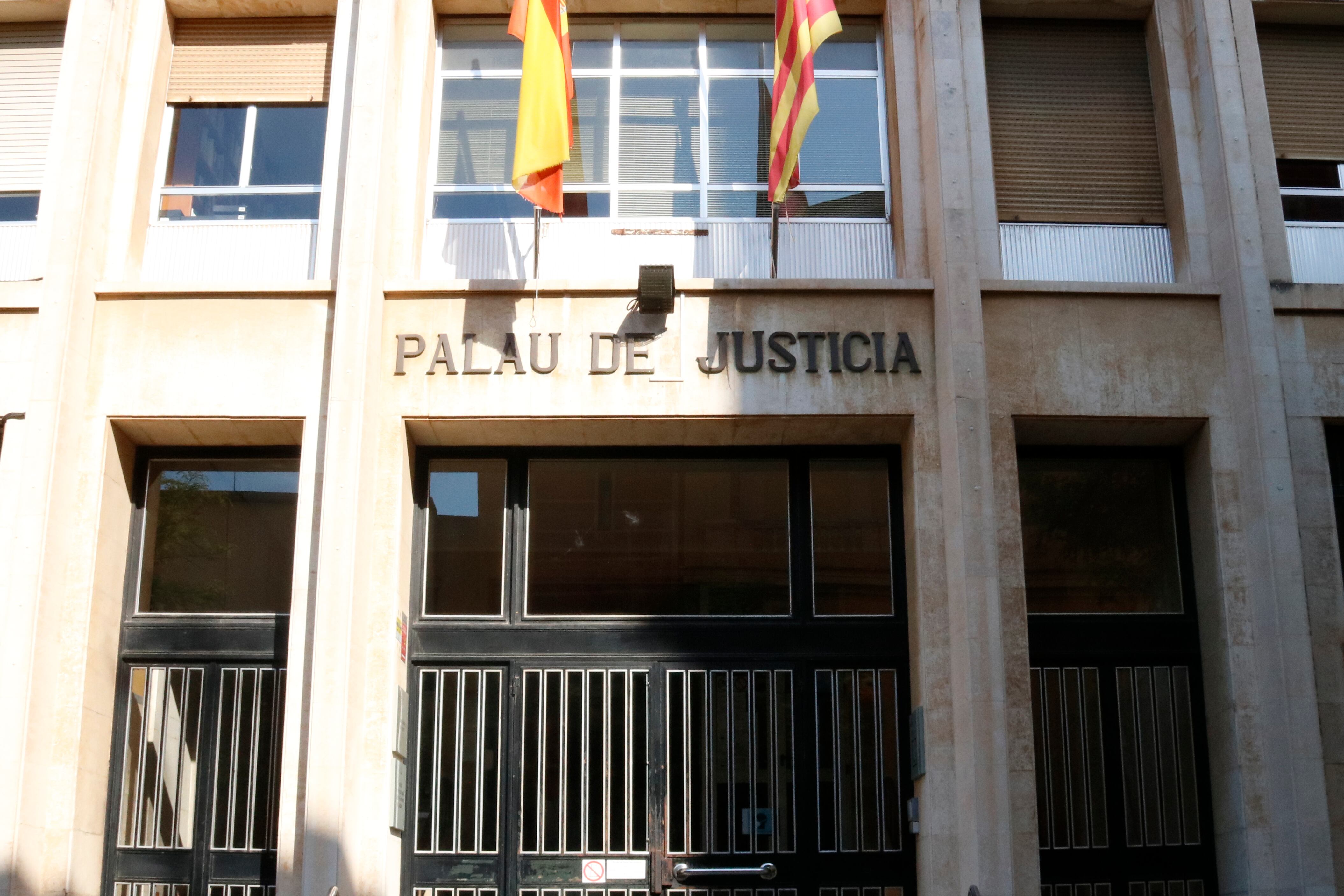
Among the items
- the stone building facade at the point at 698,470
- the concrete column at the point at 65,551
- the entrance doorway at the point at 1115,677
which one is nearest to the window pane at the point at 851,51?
the stone building facade at the point at 698,470

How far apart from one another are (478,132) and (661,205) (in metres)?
1.76

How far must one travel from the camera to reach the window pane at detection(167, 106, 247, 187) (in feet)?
37.8

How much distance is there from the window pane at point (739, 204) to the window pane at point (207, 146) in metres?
4.12

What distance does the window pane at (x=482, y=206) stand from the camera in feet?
37.6

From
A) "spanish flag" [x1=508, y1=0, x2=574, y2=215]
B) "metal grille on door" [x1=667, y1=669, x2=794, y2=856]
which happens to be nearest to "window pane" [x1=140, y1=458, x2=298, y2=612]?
"spanish flag" [x1=508, y1=0, x2=574, y2=215]

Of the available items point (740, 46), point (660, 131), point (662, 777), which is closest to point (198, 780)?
point (662, 777)

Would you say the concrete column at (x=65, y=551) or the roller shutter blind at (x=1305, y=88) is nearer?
the concrete column at (x=65, y=551)

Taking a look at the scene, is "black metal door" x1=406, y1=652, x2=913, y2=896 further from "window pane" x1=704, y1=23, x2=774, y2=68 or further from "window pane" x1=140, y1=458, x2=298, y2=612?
"window pane" x1=704, y1=23, x2=774, y2=68

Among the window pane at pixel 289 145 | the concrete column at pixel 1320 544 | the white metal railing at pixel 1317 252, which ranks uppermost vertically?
the window pane at pixel 289 145

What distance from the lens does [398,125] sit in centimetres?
1112

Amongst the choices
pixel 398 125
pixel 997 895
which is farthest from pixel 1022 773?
pixel 398 125

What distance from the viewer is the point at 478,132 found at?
11734 mm

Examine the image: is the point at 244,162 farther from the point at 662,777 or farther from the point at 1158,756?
the point at 1158,756

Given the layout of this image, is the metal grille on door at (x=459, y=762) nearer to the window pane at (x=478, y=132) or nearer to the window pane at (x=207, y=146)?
the window pane at (x=478, y=132)
